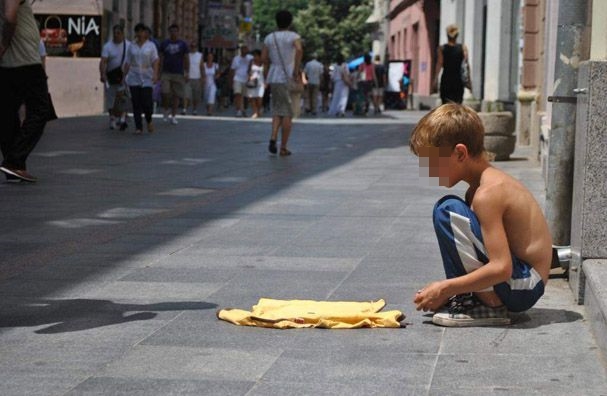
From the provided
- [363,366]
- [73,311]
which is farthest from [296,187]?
[363,366]

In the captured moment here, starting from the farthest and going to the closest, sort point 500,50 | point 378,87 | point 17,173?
1. point 378,87
2. point 500,50
3. point 17,173

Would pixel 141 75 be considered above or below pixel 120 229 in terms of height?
above

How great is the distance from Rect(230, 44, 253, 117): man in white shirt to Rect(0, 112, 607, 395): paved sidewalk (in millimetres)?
18538

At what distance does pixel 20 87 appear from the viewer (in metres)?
11.9

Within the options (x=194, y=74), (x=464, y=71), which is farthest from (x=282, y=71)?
(x=194, y=74)

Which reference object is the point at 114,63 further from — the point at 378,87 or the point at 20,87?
the point at 378,87

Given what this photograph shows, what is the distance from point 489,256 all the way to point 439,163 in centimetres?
41

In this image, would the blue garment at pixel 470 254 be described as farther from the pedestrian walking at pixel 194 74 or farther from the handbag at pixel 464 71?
the pedestrian walking at pixel 194 74

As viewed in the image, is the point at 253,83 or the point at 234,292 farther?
the point at 253,83

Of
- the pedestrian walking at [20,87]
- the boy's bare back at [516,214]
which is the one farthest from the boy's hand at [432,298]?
the pedestrian walking at [20,87]

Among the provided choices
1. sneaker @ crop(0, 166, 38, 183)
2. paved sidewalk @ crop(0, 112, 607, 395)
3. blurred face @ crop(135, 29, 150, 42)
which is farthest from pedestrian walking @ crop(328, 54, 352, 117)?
sneaker @ crop(0, 166, 38, 183)

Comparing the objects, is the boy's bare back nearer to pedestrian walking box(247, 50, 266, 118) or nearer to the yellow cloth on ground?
the yellow cloth on ground

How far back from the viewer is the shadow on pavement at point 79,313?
5414 mm

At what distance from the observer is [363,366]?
4652mm
